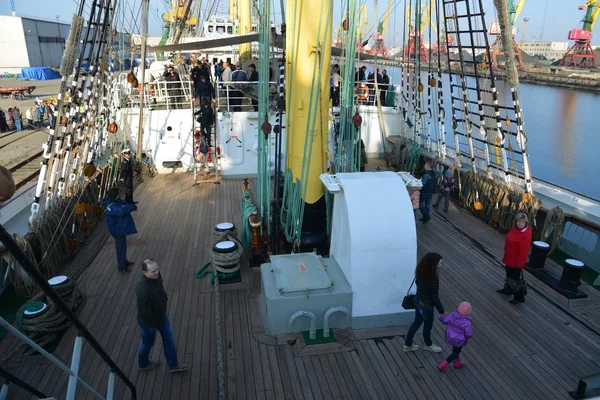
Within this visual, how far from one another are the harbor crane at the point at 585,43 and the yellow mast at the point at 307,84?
64.6 metres

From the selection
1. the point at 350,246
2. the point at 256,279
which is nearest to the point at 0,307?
the point at 256,279

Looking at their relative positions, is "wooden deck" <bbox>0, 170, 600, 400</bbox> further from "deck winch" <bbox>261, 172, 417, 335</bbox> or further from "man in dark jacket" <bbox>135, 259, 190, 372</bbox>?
"man in dark jacket" <bbox>135, 259, 190, 372</bbox>

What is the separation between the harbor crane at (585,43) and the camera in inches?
2222

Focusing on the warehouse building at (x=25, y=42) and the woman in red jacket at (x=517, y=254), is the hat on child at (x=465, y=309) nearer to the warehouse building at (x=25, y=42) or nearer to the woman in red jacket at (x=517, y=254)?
the woman in red jacket at (x=517, y=254)

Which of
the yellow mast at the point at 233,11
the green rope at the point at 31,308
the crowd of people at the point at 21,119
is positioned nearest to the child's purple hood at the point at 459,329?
the green rope at the point at 31,308

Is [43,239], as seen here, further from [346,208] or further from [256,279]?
[346,208]

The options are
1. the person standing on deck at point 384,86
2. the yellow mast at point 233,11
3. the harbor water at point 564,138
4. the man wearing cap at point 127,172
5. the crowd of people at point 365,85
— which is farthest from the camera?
the yellow mast at point 233,11

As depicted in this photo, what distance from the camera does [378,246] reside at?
410 cm

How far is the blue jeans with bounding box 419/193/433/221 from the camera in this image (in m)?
7.07

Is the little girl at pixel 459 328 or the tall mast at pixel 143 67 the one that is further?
the tall mast at pixel 143 67

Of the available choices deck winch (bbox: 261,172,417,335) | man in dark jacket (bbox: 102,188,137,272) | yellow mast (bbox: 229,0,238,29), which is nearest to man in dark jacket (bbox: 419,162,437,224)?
deck winch (bbox: 261,172,417,335)

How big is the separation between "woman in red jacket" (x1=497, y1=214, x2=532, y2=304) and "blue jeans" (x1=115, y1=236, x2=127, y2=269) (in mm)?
4493

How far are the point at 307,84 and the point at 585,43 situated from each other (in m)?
68.6

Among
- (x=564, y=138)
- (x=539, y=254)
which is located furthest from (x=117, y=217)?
(x=564, y=138)
